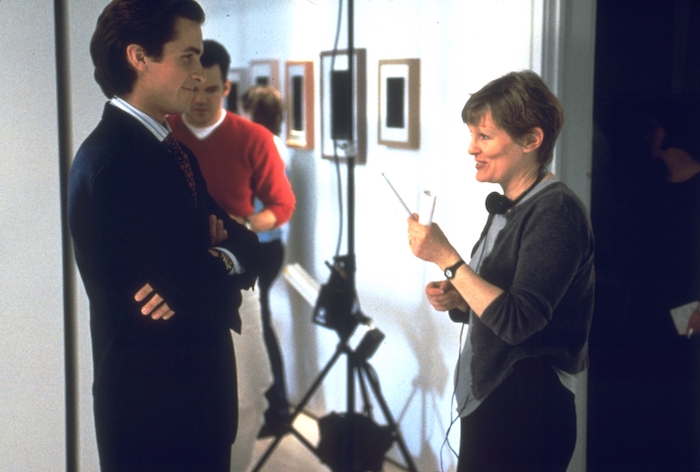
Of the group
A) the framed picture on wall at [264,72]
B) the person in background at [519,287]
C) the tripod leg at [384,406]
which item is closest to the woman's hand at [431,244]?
the person in background at [519,287]

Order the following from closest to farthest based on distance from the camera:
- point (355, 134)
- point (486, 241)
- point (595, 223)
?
point (486, 241) < point (355, 134) < point (595, 223)

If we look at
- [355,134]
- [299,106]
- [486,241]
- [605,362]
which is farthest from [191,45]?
[605,362]


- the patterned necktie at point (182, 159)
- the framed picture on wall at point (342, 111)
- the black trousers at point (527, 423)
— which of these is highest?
the framed picture on wall at point (342, 111)

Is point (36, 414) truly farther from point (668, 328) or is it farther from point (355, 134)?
point (668, 328)

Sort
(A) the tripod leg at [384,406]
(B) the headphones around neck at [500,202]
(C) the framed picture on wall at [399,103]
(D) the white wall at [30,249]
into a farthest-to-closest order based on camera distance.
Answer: (D) the white wall at [30,249] → (A) the tripod leg at [384,406] → (C) the framed picture on wall at [399,103] → (B) the headphones around neck at [500,202]

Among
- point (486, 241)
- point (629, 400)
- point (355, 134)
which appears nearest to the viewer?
point (486, 241)

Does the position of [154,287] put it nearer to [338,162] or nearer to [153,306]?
[153,306]

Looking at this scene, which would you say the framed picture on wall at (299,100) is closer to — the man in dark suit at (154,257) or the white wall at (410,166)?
the white wall at (410,166)

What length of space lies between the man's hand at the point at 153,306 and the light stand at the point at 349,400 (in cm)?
33

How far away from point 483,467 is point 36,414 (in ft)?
3.79

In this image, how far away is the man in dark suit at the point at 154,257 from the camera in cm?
132

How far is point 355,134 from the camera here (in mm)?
1446

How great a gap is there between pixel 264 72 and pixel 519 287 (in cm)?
70

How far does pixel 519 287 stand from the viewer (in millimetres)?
1221
